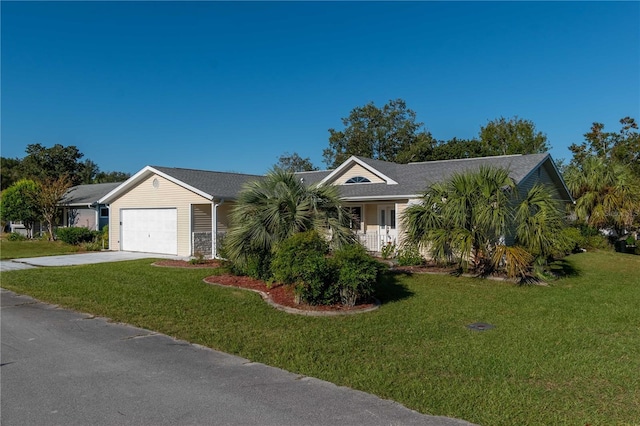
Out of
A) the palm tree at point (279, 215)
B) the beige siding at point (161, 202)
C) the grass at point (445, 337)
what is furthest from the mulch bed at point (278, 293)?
the beige siding at point (161, 202)

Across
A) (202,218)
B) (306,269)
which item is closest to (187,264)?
(202,218)

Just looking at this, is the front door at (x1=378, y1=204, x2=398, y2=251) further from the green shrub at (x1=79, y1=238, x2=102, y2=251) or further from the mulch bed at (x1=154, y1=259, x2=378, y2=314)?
the green shrub at (x1=79, y1=238, x2=102, y2=251)

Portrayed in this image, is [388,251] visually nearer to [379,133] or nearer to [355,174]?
[355,174]

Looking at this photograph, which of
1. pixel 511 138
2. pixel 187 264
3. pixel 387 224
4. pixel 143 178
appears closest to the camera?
pixel 187 264

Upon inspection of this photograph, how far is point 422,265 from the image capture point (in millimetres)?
16047

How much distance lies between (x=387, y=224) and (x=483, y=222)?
24.3 ft

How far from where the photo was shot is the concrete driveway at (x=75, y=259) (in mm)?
16969

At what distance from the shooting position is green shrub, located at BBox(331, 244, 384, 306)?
905 centimetres

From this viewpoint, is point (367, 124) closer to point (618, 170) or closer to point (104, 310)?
point (618, 170)

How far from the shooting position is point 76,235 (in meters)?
24.5

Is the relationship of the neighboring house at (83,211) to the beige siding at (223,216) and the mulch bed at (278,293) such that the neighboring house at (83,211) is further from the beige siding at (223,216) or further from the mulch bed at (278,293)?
the mulch bed at (278,293)

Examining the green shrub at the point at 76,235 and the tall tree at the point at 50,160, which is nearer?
the green shrub at the point at 76,235

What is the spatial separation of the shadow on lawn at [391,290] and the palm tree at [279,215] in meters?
1.53

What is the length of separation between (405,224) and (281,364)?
30.6 feet
